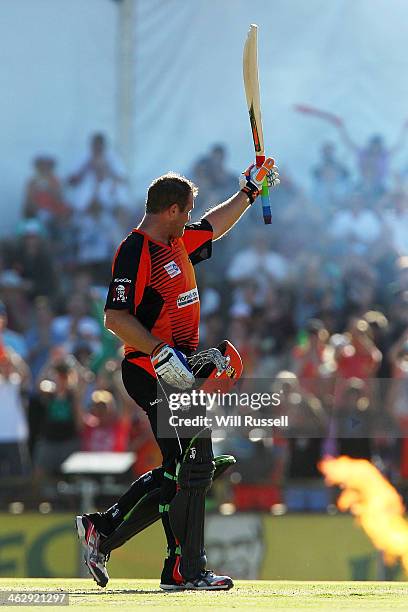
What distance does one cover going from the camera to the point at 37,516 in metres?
13.7

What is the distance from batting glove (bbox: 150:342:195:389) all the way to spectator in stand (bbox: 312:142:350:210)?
9543 millimetres

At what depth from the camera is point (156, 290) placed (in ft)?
25.7

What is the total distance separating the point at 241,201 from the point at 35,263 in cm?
844

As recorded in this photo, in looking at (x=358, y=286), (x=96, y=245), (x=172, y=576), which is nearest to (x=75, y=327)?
(x=96, y=245)

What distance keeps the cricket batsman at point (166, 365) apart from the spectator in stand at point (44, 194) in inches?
364

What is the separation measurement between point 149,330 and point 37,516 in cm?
630

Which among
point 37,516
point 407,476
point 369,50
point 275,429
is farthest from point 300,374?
point 369,50

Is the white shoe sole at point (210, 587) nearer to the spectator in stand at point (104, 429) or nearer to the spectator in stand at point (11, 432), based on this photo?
the spectator in stand at point (104, 429)

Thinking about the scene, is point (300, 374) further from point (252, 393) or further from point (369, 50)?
point (369, 50)

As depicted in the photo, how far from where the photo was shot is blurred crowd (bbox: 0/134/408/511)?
13.6m

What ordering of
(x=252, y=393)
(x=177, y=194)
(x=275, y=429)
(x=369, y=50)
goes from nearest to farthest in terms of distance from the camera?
(x=177, y=194) → (x=252, y=393) → (x=275, y=429) → (x=369, y=50)

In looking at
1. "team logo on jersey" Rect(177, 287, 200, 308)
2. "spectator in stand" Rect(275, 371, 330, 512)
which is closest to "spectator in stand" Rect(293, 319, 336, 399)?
"spectator in stand" Rect(275, 371, 330, 512)

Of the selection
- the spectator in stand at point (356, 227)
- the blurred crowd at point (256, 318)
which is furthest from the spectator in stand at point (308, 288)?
the spectator in stand at point (356, 227)

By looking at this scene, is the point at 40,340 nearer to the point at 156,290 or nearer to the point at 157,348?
the point at 156,290
